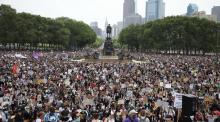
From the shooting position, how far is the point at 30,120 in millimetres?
15672

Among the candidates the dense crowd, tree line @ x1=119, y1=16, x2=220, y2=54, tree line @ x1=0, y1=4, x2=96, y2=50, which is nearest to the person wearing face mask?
the dense crowd

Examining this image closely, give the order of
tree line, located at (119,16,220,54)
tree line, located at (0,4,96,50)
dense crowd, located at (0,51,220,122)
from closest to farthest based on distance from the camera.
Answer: dense crowd, located at (0,51,220,122) → tree line, located at (0,4,96,50) → tree line, located at (119,16,220,54)

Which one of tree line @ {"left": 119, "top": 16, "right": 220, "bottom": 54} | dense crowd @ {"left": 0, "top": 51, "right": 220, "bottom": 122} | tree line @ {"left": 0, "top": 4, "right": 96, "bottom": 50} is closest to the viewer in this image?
dense crowd @ {"left": 0, "top": 51, "right": 220, "bottom": 122}

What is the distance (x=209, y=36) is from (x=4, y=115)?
107510mm

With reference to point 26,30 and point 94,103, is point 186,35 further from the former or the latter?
point 94,103

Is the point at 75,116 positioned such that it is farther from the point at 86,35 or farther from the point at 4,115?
the point at 86,35

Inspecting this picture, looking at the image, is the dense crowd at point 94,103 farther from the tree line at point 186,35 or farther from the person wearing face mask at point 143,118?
the tree line at point 186,35

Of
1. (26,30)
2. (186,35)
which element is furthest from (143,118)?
(186,35)

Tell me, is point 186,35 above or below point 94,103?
above

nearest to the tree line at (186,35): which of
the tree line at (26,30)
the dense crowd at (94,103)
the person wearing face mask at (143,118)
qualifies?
the tree line at (26,30)

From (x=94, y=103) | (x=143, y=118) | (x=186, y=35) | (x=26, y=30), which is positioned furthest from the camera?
(x=186, y=35)

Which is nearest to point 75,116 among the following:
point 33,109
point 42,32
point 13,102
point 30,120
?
point 30,120

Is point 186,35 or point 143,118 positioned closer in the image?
point 143,118

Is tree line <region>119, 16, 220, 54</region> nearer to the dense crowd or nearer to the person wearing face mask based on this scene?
the dense crowd
